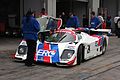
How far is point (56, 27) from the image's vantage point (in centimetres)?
1389

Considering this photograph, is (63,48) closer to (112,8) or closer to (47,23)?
(47,23)

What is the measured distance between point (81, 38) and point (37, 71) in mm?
2910

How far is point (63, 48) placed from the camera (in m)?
11.6

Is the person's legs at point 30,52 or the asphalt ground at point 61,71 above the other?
the person's legs at point 30,52

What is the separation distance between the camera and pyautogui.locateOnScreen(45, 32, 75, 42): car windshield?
12293 millimetres

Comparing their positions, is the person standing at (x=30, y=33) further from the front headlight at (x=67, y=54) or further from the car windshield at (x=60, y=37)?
the car windshield at (x=60, y=37)

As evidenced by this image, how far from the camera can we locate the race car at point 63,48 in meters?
11.4

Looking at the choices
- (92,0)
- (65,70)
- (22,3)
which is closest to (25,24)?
(65,70)

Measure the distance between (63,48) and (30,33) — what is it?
122 centimetres

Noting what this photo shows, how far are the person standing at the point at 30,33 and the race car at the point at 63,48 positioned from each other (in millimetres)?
473

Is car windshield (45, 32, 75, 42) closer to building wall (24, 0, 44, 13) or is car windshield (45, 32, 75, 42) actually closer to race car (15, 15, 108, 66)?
race car (15, 15, 108, 66)

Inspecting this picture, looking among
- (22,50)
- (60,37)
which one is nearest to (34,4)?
(60,37)

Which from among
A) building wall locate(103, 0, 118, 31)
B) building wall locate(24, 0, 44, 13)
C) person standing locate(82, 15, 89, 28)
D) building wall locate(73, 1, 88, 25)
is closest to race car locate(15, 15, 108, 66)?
building wall locate(24, 0, 44, 13)

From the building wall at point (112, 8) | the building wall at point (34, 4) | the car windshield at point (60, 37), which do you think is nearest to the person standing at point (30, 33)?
the car windshield at point (60, 37)
